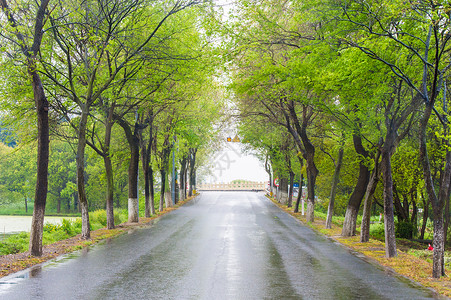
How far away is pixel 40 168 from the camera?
14359 mm

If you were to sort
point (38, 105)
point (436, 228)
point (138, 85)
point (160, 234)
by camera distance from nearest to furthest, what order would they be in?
point (436, 228)
point (38, 105)
point (160, 234)
point (138, 85)

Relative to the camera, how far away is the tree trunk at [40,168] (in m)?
13.9

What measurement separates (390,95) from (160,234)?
1163cm

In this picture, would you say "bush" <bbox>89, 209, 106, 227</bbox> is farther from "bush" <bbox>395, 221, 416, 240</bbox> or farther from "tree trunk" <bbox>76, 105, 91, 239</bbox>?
"bush" <bbox>395, 221, 416, 240</bbox>

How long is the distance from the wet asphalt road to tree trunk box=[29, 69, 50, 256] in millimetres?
1138

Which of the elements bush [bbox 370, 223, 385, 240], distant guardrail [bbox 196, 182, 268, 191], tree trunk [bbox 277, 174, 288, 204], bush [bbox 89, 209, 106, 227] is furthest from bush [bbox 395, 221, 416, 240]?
distant guardrail [bbox 196, 182, 268, 191]

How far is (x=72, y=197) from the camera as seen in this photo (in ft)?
251

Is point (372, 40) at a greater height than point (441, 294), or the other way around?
point (372, 40)

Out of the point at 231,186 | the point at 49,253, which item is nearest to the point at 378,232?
the point at 49,253

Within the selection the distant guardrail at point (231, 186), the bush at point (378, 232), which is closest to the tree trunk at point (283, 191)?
the bush at point (378, 232)

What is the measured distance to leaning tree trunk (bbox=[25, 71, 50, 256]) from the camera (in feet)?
45.7

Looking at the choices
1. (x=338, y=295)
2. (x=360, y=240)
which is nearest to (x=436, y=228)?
(x=338, y=295)

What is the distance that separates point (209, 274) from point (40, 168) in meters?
6.77

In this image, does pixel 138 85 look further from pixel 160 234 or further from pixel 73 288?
pixel 73 288
